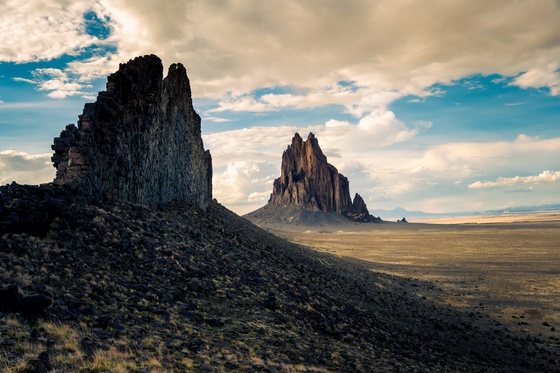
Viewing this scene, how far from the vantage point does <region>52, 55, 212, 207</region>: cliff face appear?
22141 millimetres

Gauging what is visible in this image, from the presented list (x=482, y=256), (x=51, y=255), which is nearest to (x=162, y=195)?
(x=51, y=255)

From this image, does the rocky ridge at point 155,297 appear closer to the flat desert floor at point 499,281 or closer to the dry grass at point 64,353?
the dry grass at point 64,353

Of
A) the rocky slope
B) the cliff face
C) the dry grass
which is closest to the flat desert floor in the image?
the rocky slope

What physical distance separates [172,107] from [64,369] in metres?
31.8

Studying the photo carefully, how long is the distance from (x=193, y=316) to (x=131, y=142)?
16347 millimetres

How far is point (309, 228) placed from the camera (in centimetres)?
19125

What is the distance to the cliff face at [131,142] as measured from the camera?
2214 cm

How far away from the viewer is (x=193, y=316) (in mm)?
15297

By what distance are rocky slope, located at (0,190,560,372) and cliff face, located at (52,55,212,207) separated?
2222 millimetres

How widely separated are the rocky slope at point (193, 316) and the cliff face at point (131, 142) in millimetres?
2222

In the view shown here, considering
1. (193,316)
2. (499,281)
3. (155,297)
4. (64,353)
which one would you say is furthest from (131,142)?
(499,281)

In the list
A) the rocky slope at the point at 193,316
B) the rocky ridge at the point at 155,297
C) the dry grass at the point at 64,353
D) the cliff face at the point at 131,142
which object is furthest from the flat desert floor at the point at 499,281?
the cliff face at the point at 131,142

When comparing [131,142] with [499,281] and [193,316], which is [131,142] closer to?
[193,316]

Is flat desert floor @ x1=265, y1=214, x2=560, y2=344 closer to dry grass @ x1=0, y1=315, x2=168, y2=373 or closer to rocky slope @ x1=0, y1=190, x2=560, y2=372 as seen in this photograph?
rocky slope @ x1=0, y1=190, x2=560, y2=372
